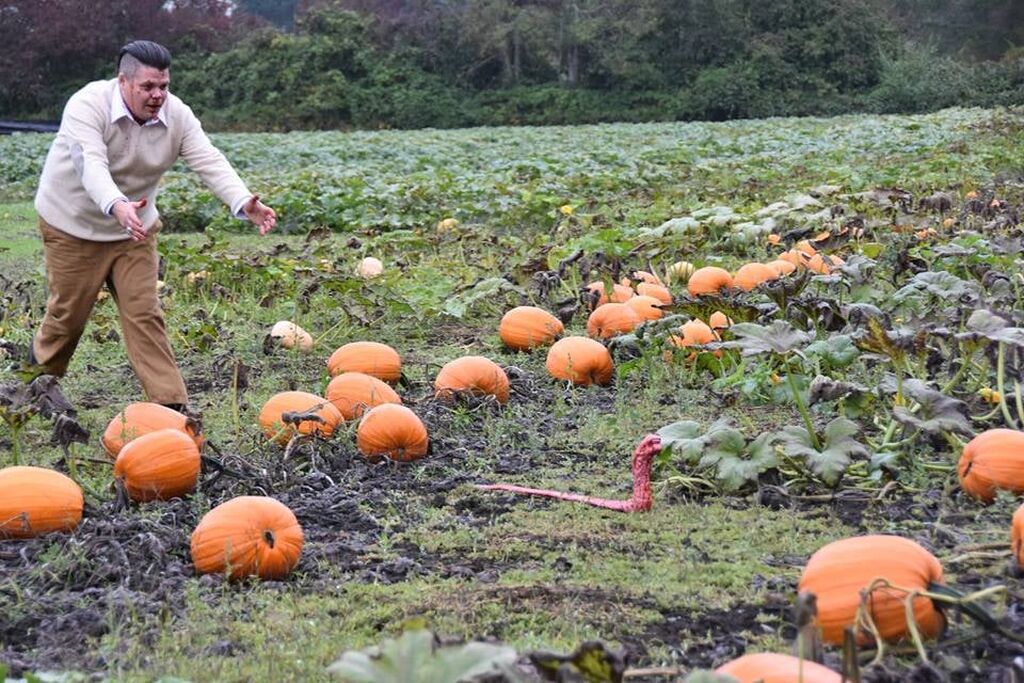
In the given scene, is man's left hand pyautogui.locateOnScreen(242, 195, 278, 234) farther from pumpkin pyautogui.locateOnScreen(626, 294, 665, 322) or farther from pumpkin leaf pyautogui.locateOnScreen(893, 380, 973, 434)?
pumpkin leaf pyautogui.locateOnScreen(893, 380, 973, 434)

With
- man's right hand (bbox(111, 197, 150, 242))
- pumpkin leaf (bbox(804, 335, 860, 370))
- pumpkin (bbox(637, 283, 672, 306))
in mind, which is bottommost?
pumpkin (bbox(637, 283, 672, 306))

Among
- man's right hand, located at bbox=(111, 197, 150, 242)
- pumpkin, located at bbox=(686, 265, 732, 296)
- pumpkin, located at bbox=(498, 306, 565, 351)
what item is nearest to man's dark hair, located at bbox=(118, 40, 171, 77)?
man's right hand, located at bbox=(111, 197, 150, 242)

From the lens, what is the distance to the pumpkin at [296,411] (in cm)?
451

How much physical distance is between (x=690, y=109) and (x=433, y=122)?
9866mm

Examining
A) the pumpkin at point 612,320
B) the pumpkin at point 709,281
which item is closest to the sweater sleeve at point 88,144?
the pumpkin at point 612,320

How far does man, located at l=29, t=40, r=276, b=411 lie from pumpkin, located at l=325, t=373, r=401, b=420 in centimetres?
81

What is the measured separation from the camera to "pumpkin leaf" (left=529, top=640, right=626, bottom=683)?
1890 mm

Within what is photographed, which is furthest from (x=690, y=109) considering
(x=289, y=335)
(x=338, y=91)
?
(x=289, y=335)

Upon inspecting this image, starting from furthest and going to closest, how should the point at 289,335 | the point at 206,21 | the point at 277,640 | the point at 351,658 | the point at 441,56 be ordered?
the point at 206,21, the point at 441,56, the point at 289,335, the point at 277,640, the point at 351,658

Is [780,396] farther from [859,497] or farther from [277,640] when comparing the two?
[277,640]

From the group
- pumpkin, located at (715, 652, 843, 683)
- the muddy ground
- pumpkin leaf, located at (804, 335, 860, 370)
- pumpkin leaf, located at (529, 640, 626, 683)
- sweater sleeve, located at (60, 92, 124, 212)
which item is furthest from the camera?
sweater sleeve, located at (60, 92, 124, 212)

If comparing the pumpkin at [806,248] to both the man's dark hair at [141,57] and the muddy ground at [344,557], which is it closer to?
the muddy ground at [344,557]

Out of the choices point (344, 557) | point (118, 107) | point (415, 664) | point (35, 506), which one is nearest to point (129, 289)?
point (118, 107)

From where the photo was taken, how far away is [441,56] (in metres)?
53.8
